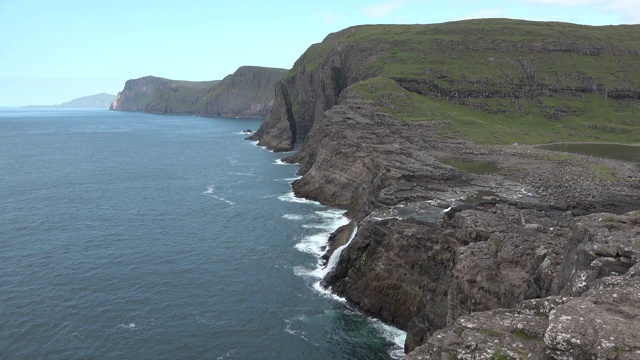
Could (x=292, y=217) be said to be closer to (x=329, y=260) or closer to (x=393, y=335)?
(x=329, y=260)

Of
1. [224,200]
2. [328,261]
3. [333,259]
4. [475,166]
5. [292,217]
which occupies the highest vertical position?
[475,166]

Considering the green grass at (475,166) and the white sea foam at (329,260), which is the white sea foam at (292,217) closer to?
the white sea foam at (329,260)

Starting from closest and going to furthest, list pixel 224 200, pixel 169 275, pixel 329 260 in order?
pixel 169 275, pixel 329 260, pixel 224 200

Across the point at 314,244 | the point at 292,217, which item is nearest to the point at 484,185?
the point at 314,244

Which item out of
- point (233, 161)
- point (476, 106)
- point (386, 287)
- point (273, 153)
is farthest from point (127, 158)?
point (386, 287)

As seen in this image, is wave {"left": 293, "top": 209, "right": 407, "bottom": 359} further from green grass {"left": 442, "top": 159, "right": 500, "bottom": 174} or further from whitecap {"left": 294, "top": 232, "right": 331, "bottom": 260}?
green grass {"left": 442, "top": 159, "right": 500, "bottom": 174}

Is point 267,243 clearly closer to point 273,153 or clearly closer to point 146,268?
point 146,268
